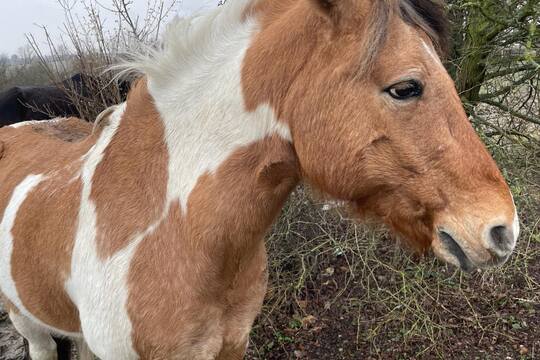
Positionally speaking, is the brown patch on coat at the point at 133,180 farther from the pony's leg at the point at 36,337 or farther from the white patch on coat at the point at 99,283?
the pony's leg at the point at 36,337

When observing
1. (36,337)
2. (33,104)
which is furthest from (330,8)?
(33,104)

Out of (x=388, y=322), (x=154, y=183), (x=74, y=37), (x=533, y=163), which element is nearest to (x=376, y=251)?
(x=388, y=322)

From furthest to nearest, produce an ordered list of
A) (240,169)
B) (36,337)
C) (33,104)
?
(33,104) → (36,337) → (240,169)

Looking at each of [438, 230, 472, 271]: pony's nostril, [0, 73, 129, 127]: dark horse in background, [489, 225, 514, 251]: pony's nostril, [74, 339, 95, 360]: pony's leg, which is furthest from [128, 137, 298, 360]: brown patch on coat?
[0, 73, 129, 127]: dark horse in background

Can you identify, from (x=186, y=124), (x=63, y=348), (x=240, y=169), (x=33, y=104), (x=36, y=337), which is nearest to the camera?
(x=240, y=169)

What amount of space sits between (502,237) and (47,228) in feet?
6.10

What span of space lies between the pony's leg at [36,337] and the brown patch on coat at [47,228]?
35 centimetres

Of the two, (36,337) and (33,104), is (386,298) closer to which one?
(36,337)

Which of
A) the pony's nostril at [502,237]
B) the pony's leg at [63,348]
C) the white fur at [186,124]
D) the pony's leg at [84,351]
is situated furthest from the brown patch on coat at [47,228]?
the pony's nostril at [502,237]

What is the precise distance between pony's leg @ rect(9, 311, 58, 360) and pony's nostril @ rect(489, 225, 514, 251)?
8.25ft

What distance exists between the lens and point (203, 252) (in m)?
1.71

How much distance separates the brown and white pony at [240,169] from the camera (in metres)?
1.35

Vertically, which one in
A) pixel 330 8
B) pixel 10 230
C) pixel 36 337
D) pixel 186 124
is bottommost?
pixel 36 337

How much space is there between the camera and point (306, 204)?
3.78 m
